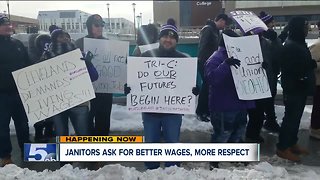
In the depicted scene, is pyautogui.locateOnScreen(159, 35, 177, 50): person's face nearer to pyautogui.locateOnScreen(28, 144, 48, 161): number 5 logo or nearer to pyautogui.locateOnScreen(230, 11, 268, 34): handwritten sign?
pyautogui.locateOnScreen(230, 11, 268, 34): handwritten sign

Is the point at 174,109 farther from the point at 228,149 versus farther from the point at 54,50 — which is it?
the point at 54,50

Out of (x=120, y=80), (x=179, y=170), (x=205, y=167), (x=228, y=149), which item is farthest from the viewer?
(x=120, y=80)

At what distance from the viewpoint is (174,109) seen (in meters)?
3.75

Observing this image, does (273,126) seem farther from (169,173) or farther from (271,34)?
(169,173)

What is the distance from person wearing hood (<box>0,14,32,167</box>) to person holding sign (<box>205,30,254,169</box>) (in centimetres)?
237

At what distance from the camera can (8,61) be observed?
4.23 meters

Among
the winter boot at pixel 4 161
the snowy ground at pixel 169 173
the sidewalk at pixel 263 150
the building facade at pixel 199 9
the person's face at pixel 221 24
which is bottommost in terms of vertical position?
the sidewalk at pixel 263 150

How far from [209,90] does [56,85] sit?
181 centimetres

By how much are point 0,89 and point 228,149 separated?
9.35 ft

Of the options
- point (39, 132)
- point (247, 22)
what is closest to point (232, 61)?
point (247, 22)

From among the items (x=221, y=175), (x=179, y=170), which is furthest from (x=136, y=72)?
(x=221, y=175)

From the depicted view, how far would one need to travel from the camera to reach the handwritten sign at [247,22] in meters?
4.31

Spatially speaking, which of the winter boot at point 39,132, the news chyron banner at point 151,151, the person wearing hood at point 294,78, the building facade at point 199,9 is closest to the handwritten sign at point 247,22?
the person wearing hood at point 294,78

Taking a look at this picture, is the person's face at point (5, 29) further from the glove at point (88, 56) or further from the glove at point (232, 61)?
the glove at point (232, 61)
